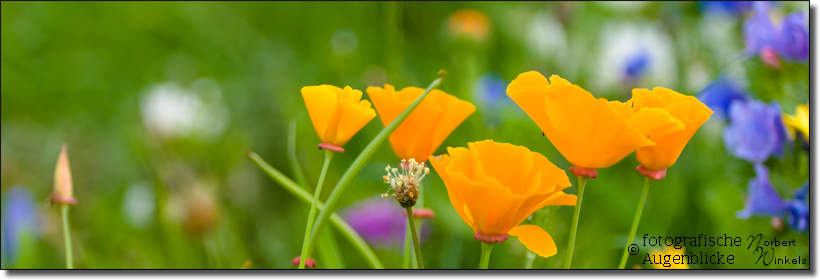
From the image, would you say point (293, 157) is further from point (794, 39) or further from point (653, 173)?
point (794, 39)

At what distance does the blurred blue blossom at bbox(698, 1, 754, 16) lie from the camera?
48cm

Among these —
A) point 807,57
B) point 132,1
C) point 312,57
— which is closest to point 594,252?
point 807,57

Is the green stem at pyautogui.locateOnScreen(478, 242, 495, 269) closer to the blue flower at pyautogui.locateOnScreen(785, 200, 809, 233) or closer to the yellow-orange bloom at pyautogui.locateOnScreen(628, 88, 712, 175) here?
the yellow-orange bloom at pyautogui.locateOnScreen(628, 88, 712, 175)

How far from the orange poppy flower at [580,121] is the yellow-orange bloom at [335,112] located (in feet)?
0.15

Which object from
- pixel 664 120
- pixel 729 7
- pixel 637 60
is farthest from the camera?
pixel 637 60

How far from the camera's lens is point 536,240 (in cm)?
16

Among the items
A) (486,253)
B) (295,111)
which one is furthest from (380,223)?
(486,253)

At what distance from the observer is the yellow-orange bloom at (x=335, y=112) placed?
0.18 meters

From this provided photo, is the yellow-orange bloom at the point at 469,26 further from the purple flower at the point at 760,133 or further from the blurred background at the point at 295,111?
the purple flower at the point at 760,133

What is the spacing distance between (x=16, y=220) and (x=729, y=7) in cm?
57

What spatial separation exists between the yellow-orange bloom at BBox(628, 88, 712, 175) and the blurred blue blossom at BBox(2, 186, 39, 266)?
0.35 m

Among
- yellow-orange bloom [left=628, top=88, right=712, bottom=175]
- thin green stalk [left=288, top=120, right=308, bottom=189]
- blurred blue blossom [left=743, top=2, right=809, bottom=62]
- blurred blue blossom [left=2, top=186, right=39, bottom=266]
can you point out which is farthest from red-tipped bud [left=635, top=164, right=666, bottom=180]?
blurred blue blossom [left=2, top=186, right=39, bottom=266]

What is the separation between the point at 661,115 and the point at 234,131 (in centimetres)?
48

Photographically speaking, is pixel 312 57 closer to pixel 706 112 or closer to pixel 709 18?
pixel 709 18
